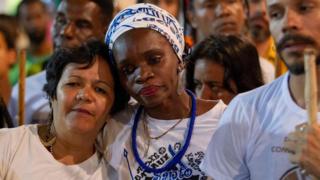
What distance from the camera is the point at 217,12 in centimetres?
355

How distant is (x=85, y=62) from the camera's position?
2.26 meters

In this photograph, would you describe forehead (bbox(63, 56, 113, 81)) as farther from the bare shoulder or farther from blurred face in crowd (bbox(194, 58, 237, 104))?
blurred face in crowd (bbox(194, 58, 237, 104))

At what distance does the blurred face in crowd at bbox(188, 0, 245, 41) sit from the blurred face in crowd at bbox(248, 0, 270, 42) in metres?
0.08

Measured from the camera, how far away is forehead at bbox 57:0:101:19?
329 cm

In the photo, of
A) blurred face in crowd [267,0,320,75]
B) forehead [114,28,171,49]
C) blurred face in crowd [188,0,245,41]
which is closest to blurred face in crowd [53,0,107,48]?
blurred face in crowd [188,0,245,41]

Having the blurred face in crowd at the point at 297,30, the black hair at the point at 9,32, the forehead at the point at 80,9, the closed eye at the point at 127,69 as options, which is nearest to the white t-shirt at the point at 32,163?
the closed eye at the point at 127,69

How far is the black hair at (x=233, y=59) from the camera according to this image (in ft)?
8.85

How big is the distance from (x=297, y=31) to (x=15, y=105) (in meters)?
1.98

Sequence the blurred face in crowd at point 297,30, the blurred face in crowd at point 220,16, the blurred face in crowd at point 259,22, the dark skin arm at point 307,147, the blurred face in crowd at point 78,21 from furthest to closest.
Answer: the blurred face in crowd at point 259,22 → the blurred face in crowd at point 220,16 → the blurred face in crowd at point 78,21 → the blurred face in crowd at point 297,30 → the dark skin arm at point 307,147

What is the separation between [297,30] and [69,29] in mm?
1744

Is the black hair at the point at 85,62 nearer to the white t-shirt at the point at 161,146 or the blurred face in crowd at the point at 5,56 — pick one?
the white t-shirt at the point at 161,146

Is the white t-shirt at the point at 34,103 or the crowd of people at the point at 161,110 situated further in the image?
the white t-shirt at the point at 34,103

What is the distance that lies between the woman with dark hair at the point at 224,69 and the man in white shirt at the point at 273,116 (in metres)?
0.76

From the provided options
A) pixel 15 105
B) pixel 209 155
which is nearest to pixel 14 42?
pixel 15 105
